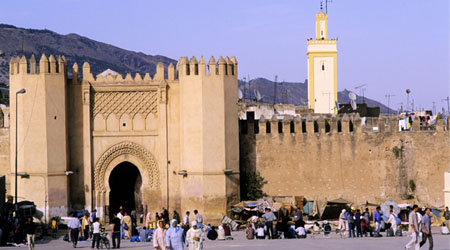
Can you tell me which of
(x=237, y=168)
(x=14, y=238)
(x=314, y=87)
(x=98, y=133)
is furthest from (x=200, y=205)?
(x=314, y=87)

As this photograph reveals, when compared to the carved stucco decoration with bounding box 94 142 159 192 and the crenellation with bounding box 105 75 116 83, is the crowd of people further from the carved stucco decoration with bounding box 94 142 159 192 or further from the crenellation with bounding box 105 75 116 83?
the crenellation with bounding box 105 75 116 83

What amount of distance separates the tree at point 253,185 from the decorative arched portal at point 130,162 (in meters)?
2.88

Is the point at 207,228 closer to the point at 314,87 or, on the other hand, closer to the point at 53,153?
the point at 53,153

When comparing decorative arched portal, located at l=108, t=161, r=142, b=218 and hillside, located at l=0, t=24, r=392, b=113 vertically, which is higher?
hillside, located at l=0, t=24, r=392, b=113

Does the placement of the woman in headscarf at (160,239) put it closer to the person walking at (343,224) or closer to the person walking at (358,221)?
the person walking at (358,221)

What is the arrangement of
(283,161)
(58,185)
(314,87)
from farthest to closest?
(314,87) → (283,161) → (58,185)

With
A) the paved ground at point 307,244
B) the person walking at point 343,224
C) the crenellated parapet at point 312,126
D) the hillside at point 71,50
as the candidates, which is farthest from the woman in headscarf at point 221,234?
the hillside at point 71,50

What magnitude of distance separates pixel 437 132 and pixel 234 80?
23.7 ft

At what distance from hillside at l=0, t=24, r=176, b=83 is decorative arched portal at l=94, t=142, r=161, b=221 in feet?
240

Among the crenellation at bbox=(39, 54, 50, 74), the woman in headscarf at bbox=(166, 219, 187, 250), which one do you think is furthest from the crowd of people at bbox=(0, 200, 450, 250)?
the crenellation at bbox=(39, 54, 50, 74)

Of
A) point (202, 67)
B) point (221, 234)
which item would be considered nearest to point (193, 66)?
point (202, 67)

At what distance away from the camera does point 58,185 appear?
32.1m

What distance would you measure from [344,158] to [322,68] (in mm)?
29171

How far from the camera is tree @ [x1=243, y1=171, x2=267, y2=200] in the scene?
33.6 meters
